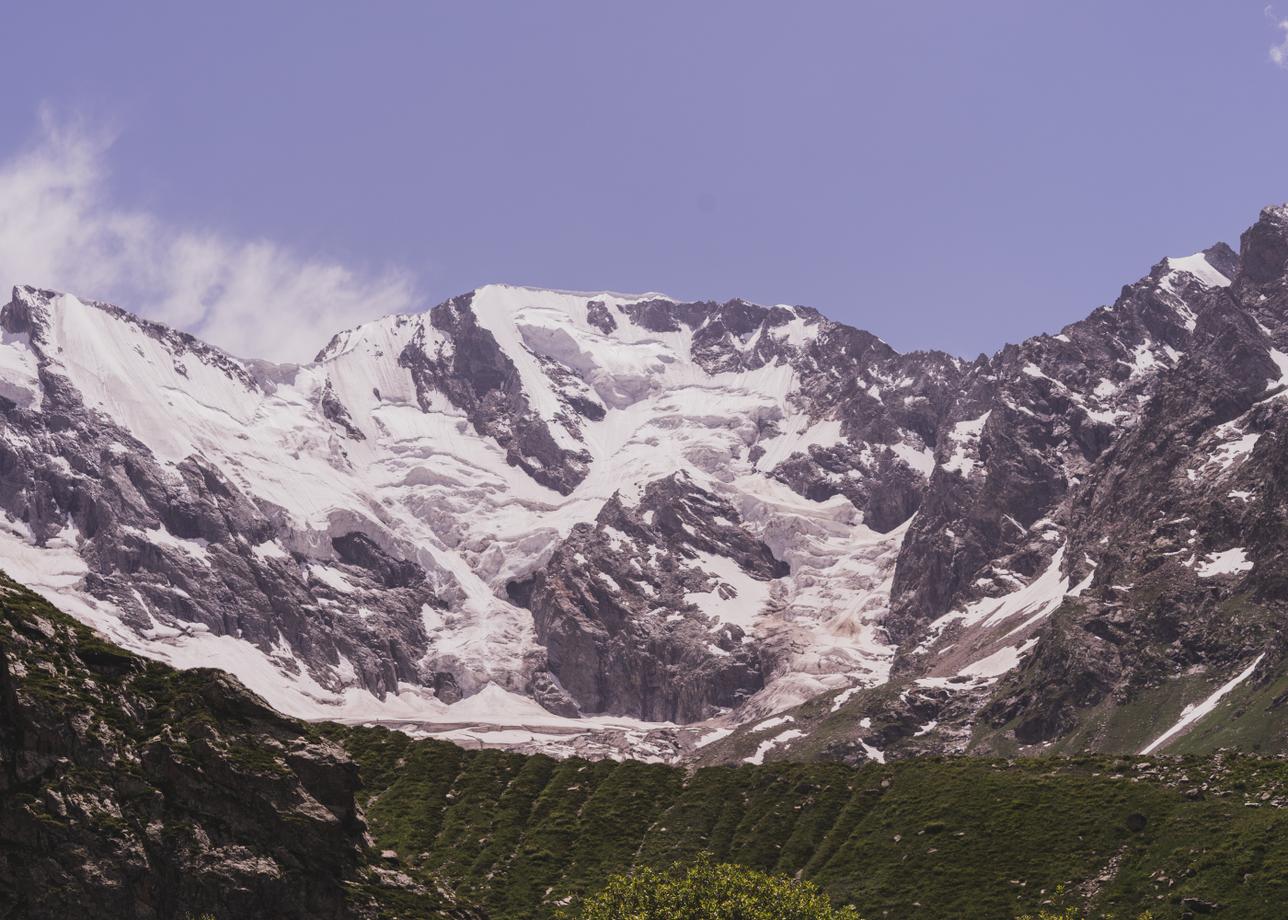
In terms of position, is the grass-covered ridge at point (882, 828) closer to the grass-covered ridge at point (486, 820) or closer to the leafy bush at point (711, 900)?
the grass-covered ridge at point (486, 820)

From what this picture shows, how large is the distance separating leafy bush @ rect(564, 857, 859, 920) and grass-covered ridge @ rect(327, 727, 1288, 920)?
38.1m

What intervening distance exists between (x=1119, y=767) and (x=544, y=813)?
7197 cm

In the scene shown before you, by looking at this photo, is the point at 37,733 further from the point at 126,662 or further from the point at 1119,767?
the point at 1119,767

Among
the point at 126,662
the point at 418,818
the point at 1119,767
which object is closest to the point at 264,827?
the point at 126,662

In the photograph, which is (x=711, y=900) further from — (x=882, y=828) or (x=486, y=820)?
(x=486, y=820)

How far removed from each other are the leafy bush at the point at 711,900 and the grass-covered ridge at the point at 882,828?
38129 mm

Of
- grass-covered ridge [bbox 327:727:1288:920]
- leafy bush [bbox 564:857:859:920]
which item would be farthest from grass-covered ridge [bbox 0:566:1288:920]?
leafy bush [bbox 564:857:859:920]

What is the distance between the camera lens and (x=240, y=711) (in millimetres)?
117812

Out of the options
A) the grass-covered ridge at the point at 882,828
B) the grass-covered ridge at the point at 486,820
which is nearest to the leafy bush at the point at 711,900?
the grass-covered ridge at the point at 486,820

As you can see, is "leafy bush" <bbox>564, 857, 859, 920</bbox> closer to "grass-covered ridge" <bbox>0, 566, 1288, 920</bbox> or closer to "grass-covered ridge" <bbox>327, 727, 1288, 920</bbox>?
"grass-covered ridge" <bbox>0, 566, 1288, 920</bbox>

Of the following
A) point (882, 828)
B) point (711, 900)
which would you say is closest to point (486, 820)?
point (882, 828)

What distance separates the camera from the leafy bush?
102812 millimetres

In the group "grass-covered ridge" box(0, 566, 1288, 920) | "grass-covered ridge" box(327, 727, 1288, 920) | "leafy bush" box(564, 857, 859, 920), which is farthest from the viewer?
"grass-covered ridge" box(327, 727, 1288, 920)

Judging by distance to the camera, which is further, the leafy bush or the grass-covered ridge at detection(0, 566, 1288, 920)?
the leafy bush
